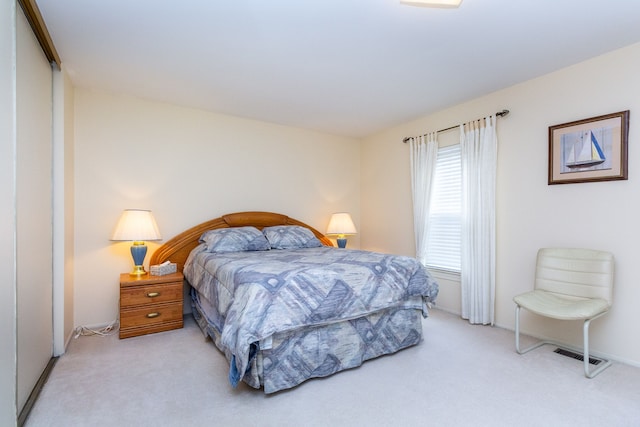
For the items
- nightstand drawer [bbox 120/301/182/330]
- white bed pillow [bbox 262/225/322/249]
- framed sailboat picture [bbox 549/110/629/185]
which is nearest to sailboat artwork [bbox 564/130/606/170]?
framed sailboat picture [bbox 549/110/629/185]

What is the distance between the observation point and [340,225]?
454 centimetres

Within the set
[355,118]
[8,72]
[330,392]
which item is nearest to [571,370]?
[330,392]

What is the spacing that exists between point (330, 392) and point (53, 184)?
103 inches

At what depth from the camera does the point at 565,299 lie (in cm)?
259

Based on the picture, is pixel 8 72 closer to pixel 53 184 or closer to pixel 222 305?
pixel 53 184

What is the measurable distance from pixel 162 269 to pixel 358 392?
7.43ft

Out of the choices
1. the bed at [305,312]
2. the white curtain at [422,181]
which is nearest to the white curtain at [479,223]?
the white curtain at [422,181]

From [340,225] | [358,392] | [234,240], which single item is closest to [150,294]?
[234,240]

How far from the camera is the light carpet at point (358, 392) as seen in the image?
1.75 m

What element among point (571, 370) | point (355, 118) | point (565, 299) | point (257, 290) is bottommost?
point (571, 370)

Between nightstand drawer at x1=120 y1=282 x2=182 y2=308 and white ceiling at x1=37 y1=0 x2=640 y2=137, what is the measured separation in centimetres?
195

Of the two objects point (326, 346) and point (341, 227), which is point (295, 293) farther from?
point (341, 227)

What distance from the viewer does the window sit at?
370cm

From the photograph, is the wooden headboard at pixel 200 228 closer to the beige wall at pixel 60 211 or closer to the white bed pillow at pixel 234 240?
the white bed pillow at pixel 234 240
